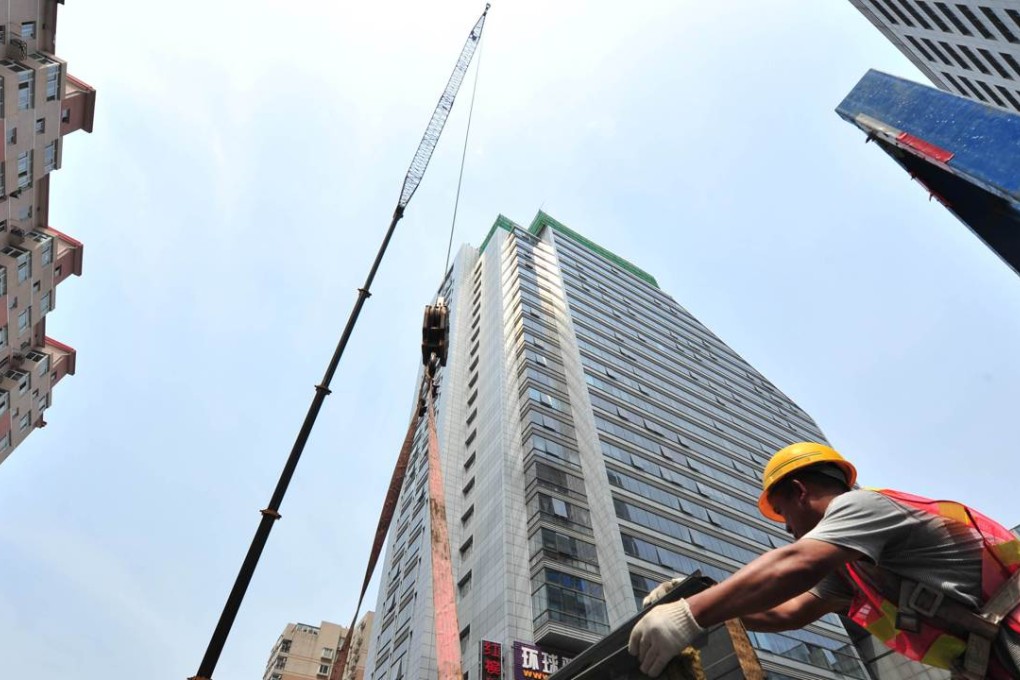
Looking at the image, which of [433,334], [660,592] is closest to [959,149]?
[433,334]

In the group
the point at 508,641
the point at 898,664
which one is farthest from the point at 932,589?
the point at 508,641

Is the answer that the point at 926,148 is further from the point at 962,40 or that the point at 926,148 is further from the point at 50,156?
the point at 50,156

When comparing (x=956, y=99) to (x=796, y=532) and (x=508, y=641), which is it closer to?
(x=796, y=532)

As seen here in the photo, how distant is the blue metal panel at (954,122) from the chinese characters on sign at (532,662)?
21029mm

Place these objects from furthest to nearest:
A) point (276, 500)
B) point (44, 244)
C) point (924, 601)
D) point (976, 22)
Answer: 1. point (44, 244)
2. point (976, 22)
3. point (276, 500)
4. point (924, 601)

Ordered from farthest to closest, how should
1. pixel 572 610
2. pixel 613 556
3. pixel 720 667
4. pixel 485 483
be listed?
pixel 485 483
pixel 613 556
pixel 572 610
pixel 720 667

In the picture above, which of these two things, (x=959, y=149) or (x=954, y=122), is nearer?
(x=959, y=149)

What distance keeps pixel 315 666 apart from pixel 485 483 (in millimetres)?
55283

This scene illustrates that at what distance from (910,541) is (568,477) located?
1102 inches

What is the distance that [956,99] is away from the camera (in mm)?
18797

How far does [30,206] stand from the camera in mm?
32312

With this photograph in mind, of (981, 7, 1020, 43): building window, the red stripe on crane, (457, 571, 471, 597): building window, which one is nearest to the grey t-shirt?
the red stripe on crane

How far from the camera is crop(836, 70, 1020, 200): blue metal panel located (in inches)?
612

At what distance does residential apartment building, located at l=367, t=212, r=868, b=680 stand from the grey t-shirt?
20.5 m
